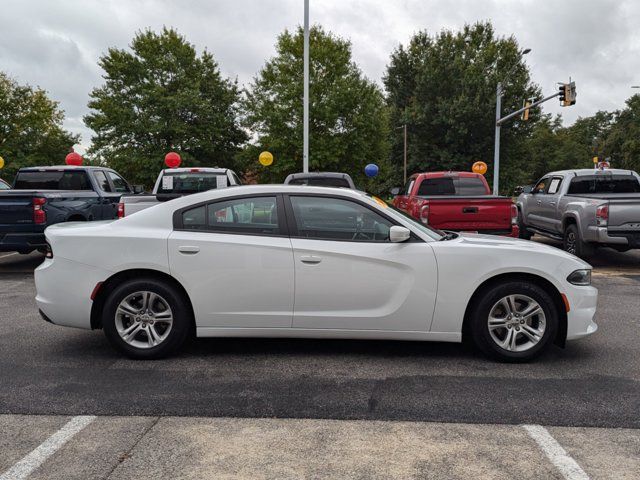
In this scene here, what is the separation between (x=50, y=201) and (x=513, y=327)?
26.5 ft

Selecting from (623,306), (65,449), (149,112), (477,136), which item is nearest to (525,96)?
(477,136)

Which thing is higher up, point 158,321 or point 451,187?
point 451,187

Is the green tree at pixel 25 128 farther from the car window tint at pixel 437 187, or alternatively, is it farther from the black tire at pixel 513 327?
the black tire at pixel 513 327

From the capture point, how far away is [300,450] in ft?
10.5

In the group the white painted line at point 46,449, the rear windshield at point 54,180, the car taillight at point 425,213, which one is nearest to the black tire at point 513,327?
the white painted line at point 46,449

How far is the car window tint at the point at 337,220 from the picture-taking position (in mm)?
4820

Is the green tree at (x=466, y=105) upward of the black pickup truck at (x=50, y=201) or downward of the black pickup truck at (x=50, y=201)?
upward

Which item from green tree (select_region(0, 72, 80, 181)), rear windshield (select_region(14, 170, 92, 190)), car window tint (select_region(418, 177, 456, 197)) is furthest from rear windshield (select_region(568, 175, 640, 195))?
green tree (select_region(0, 72, 80, 181))

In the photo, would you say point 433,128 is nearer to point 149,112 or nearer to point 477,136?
point 477,136

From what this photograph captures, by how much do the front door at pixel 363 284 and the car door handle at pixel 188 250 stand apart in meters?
0.82

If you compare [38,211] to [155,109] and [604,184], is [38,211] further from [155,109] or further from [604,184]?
[155,109]

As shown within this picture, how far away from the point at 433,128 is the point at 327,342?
38768mm

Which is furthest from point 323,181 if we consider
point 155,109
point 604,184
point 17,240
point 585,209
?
point 155,109

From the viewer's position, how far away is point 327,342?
5477 mm
